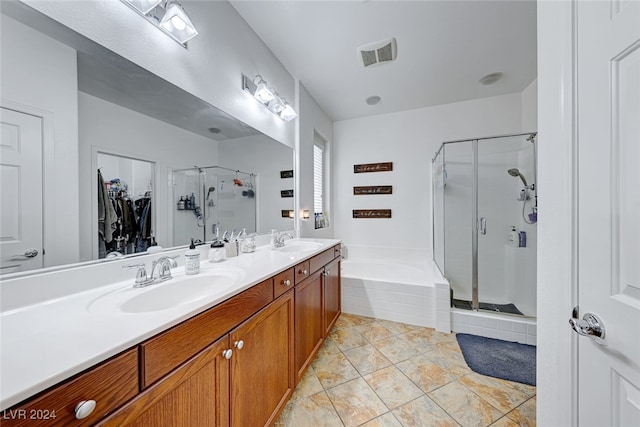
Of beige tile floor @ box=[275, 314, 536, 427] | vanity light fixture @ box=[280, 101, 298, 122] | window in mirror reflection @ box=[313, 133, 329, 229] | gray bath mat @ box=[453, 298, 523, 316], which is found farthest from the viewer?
window in mirror reflection @ box=[313, 133, 329, 229]

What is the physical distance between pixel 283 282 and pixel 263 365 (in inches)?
14.9

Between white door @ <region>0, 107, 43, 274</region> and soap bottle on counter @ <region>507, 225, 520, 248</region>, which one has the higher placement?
white door @ <region>0, 107, 43, 274</region>

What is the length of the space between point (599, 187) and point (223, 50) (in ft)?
6.53

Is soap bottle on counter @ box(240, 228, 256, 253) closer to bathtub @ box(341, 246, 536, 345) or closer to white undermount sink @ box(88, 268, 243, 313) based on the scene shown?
white undermount sink @ box(88, 268, 243, 313)

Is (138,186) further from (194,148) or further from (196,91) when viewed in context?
(196,91)

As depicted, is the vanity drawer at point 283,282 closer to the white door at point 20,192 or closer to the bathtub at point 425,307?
the white door at point 20,192

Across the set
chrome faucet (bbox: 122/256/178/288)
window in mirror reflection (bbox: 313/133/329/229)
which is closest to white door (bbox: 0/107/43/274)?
chrome faucet (bbox: 122/256/178/288)

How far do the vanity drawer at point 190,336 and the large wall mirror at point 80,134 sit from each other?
1.86ft

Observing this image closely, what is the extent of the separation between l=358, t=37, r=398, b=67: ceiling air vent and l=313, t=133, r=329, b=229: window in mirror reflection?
1.14 meters

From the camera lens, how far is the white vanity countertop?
0.40 metres

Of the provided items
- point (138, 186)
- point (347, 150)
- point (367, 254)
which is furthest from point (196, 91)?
point (367, 254)

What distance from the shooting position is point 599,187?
59cm

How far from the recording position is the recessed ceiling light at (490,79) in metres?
2.45

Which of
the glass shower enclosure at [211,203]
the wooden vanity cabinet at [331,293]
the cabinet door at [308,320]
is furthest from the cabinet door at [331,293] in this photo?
the glass shower enclosure at [211,203]
